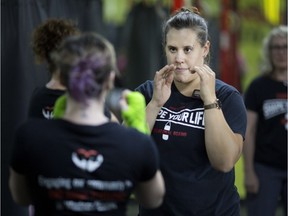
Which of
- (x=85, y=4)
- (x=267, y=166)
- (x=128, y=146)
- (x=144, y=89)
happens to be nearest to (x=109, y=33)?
(x=85, y=4)

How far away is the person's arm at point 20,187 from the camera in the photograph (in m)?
3.12

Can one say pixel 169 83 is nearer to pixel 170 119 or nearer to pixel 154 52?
pixel 170 119

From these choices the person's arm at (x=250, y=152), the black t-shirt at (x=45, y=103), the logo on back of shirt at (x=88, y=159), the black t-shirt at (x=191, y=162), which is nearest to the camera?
the logo on back of shirt at (x=88, y=159)

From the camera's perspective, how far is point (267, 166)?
20.6ft

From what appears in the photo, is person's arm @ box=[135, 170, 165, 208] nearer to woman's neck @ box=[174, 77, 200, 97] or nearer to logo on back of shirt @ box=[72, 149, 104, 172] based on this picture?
logo on back of shirt @ box=[72, 149, 104, 172]

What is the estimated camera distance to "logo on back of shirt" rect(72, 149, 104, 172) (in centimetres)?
302

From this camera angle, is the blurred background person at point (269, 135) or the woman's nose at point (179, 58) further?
the blurred background person at point (269, 135)

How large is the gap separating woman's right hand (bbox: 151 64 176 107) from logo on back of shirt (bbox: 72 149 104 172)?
99cm

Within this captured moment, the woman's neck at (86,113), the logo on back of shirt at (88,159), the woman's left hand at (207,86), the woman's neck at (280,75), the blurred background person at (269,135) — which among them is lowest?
the blurred background person at (269,135)

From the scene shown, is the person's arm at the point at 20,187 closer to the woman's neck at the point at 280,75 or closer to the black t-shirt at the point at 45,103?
the black t-shirt at the point at 45,103

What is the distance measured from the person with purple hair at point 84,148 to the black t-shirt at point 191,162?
0.82 meters

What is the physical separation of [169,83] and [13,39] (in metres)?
1.81

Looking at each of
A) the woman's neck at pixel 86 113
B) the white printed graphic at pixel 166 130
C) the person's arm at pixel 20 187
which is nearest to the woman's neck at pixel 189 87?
the white printed graphic at pixel 166 130

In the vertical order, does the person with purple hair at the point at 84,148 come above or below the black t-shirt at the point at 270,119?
above
